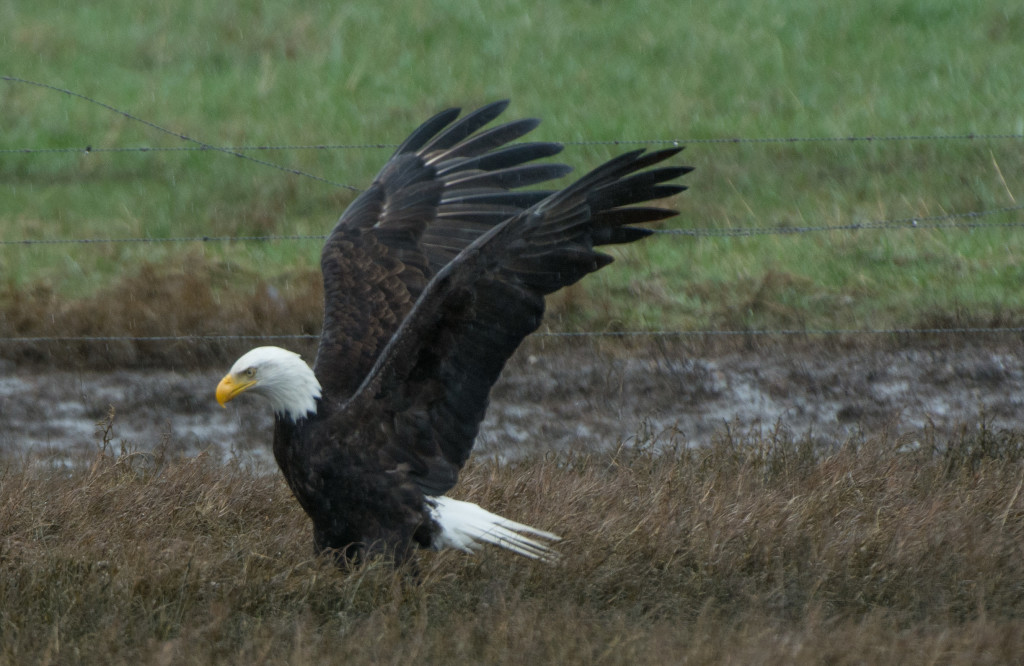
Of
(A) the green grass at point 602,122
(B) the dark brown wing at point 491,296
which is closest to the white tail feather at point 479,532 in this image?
(B) the dark brown wing at point 491,296

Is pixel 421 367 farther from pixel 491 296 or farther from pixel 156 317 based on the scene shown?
pixel 156 317

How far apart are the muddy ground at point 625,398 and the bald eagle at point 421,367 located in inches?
64.5

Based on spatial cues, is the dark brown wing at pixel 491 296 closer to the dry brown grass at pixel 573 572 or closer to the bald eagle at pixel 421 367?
the bald eagle at pixel 421 367

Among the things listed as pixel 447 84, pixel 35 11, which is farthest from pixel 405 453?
pixel 35 11

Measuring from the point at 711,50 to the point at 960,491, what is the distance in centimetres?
821

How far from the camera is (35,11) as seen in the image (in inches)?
554

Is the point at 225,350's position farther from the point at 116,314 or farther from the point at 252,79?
the point at 252,79

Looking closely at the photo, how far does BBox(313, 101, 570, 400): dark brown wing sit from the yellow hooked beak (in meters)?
0.50

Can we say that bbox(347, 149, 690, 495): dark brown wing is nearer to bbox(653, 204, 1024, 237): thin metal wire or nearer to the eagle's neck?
the eagle's neck

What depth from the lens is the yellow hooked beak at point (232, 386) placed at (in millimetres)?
4514

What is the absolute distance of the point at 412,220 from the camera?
572 centimetres

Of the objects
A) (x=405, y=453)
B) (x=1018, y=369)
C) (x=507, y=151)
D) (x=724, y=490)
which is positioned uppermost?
(x=507, y=151)

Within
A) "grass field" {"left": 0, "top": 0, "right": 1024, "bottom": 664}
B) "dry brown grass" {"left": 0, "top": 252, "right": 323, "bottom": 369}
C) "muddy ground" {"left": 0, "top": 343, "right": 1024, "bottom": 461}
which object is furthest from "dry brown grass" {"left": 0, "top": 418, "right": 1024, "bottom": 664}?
"dry brown grass" {"left": 0, "top": 252, "right": 323, "bottom": 369}

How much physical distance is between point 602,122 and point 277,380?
680cm
